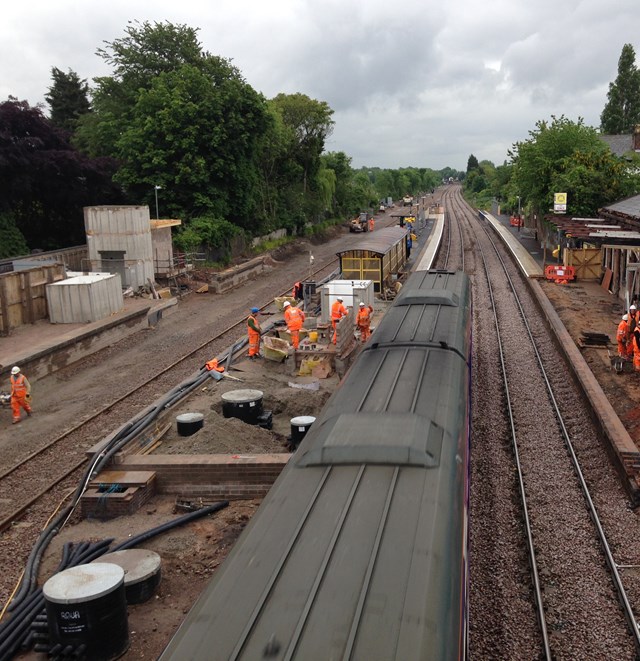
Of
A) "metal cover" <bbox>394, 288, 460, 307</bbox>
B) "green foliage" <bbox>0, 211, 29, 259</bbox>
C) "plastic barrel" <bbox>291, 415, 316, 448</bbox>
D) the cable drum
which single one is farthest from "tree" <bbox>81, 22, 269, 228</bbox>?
the cable drum

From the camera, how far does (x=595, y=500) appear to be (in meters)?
10.5

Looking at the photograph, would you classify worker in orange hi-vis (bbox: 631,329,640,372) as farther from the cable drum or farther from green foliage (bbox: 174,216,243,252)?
green foliage (bbox: 174,216,243,252)

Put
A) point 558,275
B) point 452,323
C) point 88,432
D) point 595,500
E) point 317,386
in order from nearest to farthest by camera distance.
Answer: point 595,500 → point 452,323 → point 88,432 → point 317,386 → point 558,275

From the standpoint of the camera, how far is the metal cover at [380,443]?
6562 mm

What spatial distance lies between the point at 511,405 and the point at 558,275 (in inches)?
709

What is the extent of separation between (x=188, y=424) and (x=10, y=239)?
2350cm

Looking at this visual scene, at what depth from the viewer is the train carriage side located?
13.7ft

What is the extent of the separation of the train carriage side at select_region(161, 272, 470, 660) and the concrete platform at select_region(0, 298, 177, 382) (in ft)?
42.8

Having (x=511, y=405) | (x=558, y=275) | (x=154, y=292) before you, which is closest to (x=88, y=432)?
(x=511, y=405)

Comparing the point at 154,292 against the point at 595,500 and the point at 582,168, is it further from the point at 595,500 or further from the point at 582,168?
the point at 582,168

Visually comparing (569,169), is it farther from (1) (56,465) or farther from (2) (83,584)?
(2) (83,584)

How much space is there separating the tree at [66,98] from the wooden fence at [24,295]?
36.0 meters

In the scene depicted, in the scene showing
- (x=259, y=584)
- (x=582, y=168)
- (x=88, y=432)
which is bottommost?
(x=88, y=432)

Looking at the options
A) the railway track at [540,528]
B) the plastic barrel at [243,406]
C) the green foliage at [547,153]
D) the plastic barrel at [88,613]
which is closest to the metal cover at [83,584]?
the plastic barrel at [88,613]
